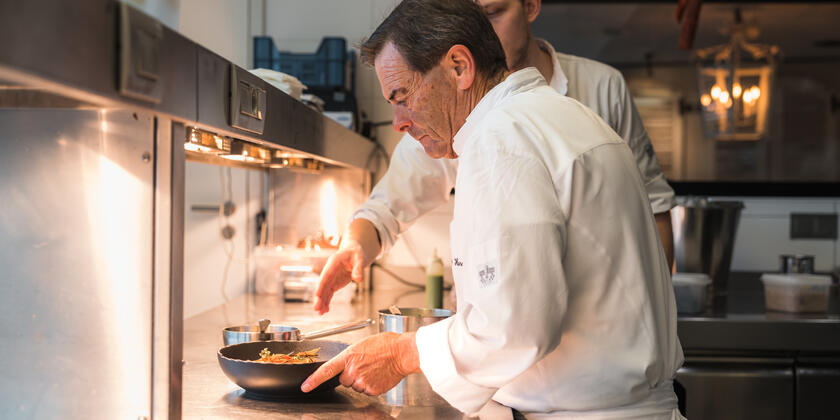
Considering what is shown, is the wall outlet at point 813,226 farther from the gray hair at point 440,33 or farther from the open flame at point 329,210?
the gray hair at point 440,33

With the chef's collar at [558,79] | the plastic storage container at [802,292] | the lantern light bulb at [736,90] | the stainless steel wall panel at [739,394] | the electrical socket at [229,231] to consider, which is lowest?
the stainless steel wall panel at [739,394]

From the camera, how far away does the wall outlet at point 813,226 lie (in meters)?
3.16

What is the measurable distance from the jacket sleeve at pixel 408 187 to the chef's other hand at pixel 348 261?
0.11 m

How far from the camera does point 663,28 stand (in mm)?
5719

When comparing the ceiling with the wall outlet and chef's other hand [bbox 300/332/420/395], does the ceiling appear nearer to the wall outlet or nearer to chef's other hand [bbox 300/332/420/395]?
the wall outlet

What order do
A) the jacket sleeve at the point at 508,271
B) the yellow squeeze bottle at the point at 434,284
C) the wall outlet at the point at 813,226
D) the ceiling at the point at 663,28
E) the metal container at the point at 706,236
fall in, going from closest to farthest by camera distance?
the jacket sleeve at the point at 508,271 < the yellow squeeze bottle at the point at 434,284 < the metal container at the point at 706,236 < the wall outlet at the point at 813,226 < the ceiling at the point at 663,28

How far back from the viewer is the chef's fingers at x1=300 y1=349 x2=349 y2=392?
123 cm

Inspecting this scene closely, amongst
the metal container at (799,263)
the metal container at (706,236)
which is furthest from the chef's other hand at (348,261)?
the metal container at (799,263)

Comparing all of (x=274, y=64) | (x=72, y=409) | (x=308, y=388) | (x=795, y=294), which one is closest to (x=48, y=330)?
(x=72, y=409)

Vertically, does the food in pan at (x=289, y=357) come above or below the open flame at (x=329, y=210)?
below

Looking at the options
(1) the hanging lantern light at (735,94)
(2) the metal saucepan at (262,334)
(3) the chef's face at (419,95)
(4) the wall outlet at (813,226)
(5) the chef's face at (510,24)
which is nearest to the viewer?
(3) the chef's face at (419,95)

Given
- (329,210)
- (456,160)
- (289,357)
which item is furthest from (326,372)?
(329,210)

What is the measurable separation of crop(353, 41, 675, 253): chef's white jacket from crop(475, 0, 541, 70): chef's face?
180 mm

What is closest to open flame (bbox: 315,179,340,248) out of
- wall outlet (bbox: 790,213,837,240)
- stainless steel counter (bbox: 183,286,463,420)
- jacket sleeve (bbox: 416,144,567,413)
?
stainless steel counter (bbox: 183,286,463,420)
